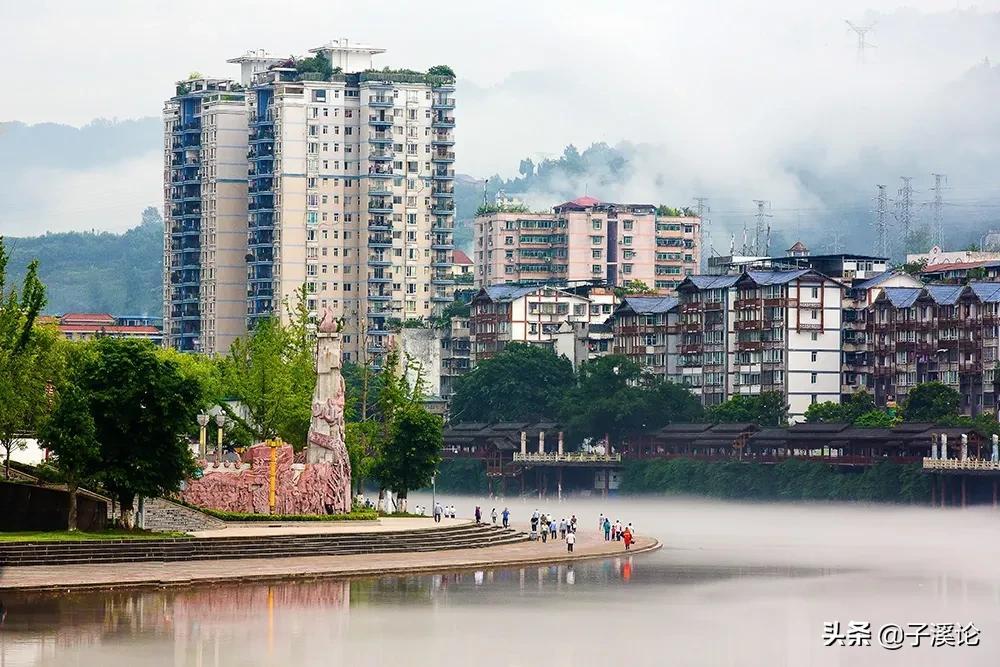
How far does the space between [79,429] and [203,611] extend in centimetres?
1694

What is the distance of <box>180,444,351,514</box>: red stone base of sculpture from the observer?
91312 millimetres

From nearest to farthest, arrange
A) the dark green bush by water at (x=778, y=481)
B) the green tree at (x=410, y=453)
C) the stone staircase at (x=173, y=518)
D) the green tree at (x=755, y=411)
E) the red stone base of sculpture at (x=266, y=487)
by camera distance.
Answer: the stone staircase at (x=173, y=518)
the red stone base of sculpture at (x=266, y=487)
the green tree at (x=410, y=453)
the dark green bush by water at (x=778, y=481)
the green tree at (x=755, y=411)

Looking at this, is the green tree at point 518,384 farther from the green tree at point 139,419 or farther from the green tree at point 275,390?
the green tree at point 139,419

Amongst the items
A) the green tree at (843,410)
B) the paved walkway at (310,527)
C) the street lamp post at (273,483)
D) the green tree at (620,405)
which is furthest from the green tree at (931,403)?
the street lamp post at (273,483)

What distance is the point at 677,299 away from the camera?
180 m

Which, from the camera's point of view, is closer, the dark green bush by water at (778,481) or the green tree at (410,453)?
the green tree at (410,453)

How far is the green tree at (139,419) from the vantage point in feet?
261

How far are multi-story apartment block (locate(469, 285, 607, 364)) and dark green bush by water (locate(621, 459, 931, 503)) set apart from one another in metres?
33.4

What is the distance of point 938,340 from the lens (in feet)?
518

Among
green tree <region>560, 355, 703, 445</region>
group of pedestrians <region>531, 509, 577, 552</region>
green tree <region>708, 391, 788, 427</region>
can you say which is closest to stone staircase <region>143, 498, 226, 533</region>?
group of pedestrians <region>531, 509, 577, 552</region>

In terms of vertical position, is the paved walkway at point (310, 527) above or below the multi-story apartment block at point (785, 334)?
below

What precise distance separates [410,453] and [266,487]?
51.9ft

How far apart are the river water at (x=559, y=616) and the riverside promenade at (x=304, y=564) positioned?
4.31ft

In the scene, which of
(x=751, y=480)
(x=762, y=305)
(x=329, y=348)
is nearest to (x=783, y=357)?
(x=762, y=305)
